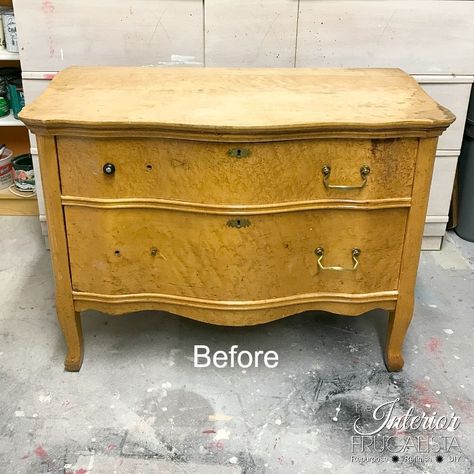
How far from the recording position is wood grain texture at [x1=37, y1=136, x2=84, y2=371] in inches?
62.3

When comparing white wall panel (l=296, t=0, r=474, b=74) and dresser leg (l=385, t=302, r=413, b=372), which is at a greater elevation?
white wall panel (l=296, t=0, r=474, b=74)

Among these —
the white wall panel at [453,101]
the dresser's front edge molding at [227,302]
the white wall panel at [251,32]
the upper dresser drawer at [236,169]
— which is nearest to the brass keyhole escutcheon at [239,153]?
the upper dresser drawer at [236,169]

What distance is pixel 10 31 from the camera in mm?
2279

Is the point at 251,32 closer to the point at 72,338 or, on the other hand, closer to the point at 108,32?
the point at 108,32

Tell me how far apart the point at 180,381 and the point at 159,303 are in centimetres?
25

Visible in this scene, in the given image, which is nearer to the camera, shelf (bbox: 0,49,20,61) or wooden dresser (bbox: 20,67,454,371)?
wooden dresser (bbox: 20,67,454,371)

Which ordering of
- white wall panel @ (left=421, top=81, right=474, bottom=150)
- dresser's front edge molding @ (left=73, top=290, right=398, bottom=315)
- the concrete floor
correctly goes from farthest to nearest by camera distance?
white wall panel @ (left=421, top=81, right=474, bottom=150)
dresser's front edge molding @ (left=73, top=290, right=398, bottom=315)
the concrete floor

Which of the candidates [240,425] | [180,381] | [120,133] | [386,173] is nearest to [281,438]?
[240,425]

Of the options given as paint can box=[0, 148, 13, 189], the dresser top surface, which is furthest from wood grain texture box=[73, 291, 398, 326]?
paint can box=[0, 148, 13, 189]

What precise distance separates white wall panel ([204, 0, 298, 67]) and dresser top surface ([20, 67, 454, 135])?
9.6 inches

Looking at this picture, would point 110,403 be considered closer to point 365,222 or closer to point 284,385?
point 284,385

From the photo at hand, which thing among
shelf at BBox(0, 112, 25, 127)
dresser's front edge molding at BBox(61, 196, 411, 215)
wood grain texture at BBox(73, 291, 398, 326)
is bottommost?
wood grain texture at BBox(73, 291, 398, 326)

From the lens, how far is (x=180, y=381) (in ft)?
6.05

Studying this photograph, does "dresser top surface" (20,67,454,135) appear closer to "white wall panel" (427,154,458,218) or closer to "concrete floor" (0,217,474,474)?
"white wall panel" (427,154,458,218)
